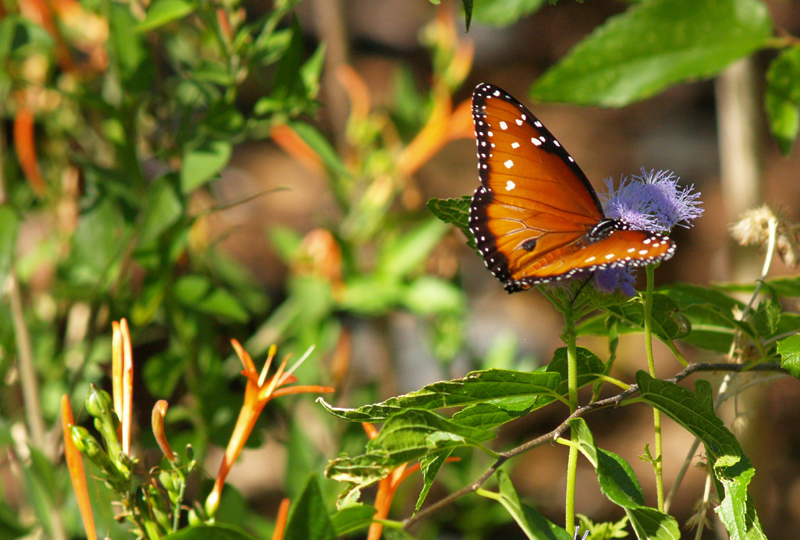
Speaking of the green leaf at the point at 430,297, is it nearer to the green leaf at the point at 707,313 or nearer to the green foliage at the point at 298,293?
the green foliage at the point at 298,293

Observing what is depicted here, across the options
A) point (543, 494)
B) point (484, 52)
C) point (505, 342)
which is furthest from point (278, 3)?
point (484, 52)

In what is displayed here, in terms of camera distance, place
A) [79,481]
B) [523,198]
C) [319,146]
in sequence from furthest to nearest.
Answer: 1. [319,146]
2. [523,198]
3. [79,481]

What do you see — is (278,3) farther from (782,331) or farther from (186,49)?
(782,331)

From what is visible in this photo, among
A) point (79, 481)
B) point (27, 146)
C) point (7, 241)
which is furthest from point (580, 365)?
point (27, 146)

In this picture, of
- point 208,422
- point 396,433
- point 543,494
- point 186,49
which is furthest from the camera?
point 543,494

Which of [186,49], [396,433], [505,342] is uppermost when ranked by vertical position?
[186,49]

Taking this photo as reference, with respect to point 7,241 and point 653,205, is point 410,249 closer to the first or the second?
point 7,241

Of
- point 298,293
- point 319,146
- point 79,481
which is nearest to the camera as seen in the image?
point 79,481
